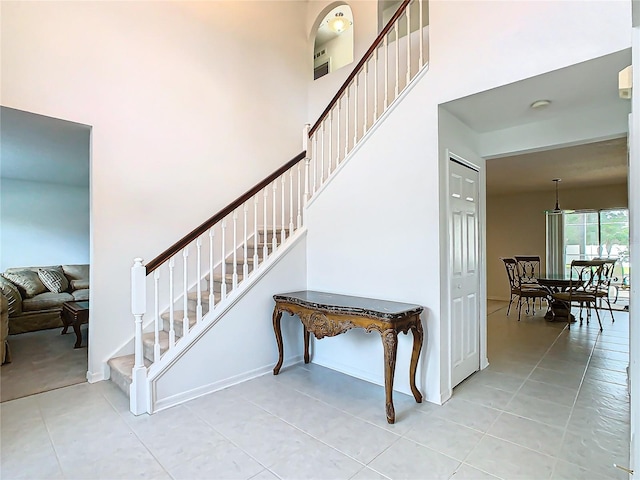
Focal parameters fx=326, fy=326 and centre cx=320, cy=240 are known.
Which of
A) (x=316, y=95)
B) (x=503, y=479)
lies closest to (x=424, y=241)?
(x=503, y=479)

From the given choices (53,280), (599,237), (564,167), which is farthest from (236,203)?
(599,237)

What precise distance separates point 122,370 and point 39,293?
3465mm

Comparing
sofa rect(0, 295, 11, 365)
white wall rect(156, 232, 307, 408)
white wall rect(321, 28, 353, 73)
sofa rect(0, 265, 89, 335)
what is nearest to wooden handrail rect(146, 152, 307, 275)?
white wall rect(156, 232, 307, 408)

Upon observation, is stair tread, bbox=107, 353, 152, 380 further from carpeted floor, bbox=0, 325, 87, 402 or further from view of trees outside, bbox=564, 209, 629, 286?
view of trees outside, bbox=564, 209, 629, 286

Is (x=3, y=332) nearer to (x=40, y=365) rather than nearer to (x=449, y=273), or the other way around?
(x=40, y=365)

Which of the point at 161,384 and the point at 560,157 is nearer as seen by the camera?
the point at 161,384

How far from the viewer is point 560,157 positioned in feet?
16.4

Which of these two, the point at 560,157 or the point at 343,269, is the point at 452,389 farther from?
the point at 560,157

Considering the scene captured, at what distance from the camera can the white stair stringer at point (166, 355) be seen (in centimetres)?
250

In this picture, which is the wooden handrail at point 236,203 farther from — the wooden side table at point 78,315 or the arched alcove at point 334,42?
the arched alcove at point 334,42

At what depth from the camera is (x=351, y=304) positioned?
110 inches

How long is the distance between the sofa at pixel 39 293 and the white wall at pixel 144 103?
7.69ft

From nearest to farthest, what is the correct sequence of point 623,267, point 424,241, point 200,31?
point 424,241 → point 200,31 → point 623,267

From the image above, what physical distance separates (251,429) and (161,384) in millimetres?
862
